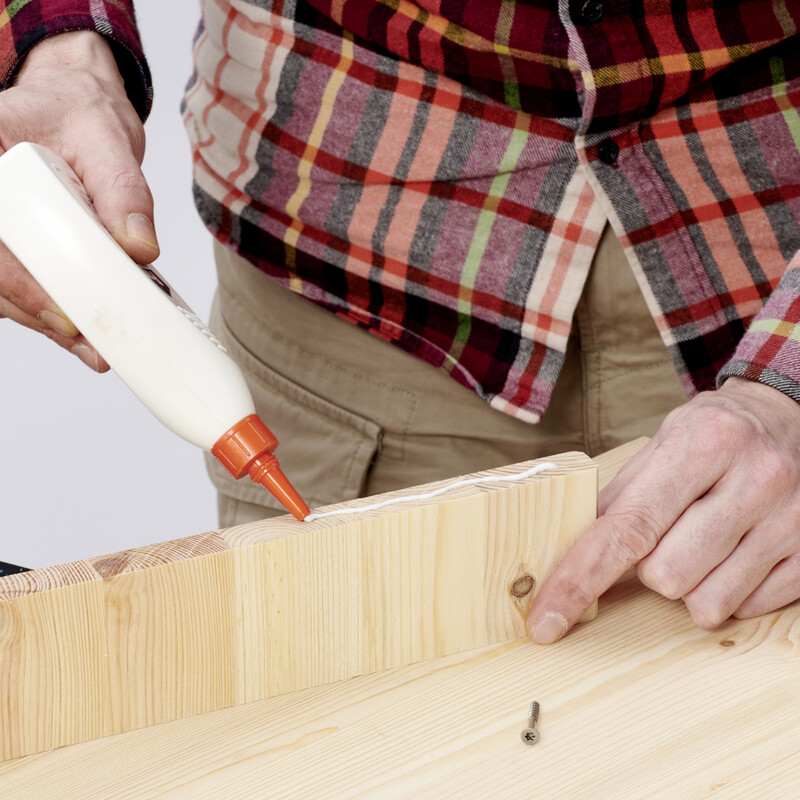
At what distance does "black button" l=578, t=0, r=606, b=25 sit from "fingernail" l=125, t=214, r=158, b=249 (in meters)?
0.39

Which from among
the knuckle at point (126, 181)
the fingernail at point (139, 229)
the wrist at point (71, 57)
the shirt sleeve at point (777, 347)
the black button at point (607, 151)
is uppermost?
the wrist at point (71, 57)

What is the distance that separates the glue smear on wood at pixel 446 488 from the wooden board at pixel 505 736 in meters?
0.12

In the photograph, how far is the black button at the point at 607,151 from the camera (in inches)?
34.2

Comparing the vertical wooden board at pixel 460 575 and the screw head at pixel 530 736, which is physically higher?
the vertical wooden board at pixel 460 575

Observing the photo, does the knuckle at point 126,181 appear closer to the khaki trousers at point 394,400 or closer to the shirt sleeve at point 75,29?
the shirt sleeve at point 75,29

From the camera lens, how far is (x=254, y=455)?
0.63 m

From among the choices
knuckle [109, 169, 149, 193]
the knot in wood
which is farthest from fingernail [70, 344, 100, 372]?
the knot in wood

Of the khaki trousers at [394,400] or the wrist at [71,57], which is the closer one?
the wrist at [71,57]

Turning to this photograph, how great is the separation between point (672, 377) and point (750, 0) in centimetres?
34

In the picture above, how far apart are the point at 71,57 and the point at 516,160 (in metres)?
0.37

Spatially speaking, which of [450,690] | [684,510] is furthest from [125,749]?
[684,510]

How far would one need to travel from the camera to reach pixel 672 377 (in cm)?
98

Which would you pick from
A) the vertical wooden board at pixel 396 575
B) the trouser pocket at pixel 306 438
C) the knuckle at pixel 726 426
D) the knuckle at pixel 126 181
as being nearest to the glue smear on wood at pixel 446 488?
the vertical wooden board at pixel 396 575

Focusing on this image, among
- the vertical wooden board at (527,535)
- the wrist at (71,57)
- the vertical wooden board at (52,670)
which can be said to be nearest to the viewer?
the vertical wooden board at (52,670)
